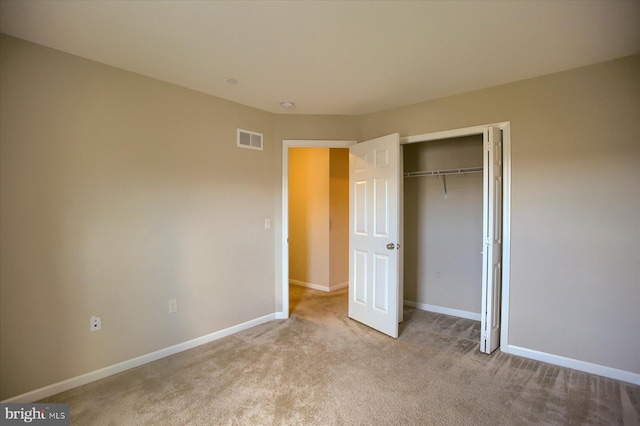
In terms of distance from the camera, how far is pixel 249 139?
351 centimetres

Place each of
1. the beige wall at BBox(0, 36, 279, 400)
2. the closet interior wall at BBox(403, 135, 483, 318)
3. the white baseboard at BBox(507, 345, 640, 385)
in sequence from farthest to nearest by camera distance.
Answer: the closet interior wall at BBox(403, 135, 483, 318) → the white baseboard at BBox(507, 345, 640, 385) → the beige wall at BBox(0, 36, 279, 400)

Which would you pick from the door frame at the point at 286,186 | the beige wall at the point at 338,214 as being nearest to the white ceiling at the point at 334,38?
the door frame at the point at 286,186

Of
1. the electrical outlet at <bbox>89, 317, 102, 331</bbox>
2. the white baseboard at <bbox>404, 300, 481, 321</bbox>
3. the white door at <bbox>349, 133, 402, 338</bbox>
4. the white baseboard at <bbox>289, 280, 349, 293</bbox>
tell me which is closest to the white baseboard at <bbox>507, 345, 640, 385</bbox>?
the white baseboard at <bbox>404, 300, 481, 321</bbox>

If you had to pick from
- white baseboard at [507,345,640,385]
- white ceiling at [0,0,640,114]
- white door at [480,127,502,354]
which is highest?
white ceiling at [0,0,640,114]

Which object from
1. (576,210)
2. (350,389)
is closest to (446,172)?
(576,210)

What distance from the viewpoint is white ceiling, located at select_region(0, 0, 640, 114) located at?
1.79m

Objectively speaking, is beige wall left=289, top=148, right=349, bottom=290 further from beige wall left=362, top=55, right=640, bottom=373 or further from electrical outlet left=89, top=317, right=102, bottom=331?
electrical outlet left=89, top=317, right=102, bottom=331

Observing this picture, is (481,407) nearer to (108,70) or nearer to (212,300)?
(212,300)

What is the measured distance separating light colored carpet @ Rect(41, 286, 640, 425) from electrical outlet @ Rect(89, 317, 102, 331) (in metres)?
0.40

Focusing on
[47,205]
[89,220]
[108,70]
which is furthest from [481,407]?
[108,70]

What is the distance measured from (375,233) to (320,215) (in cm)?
174

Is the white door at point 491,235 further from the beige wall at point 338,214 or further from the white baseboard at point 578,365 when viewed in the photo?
the beige wall at point 338,214

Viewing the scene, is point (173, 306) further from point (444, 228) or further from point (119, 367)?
point (444, 228)

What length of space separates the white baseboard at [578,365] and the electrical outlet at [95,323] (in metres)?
3.49
